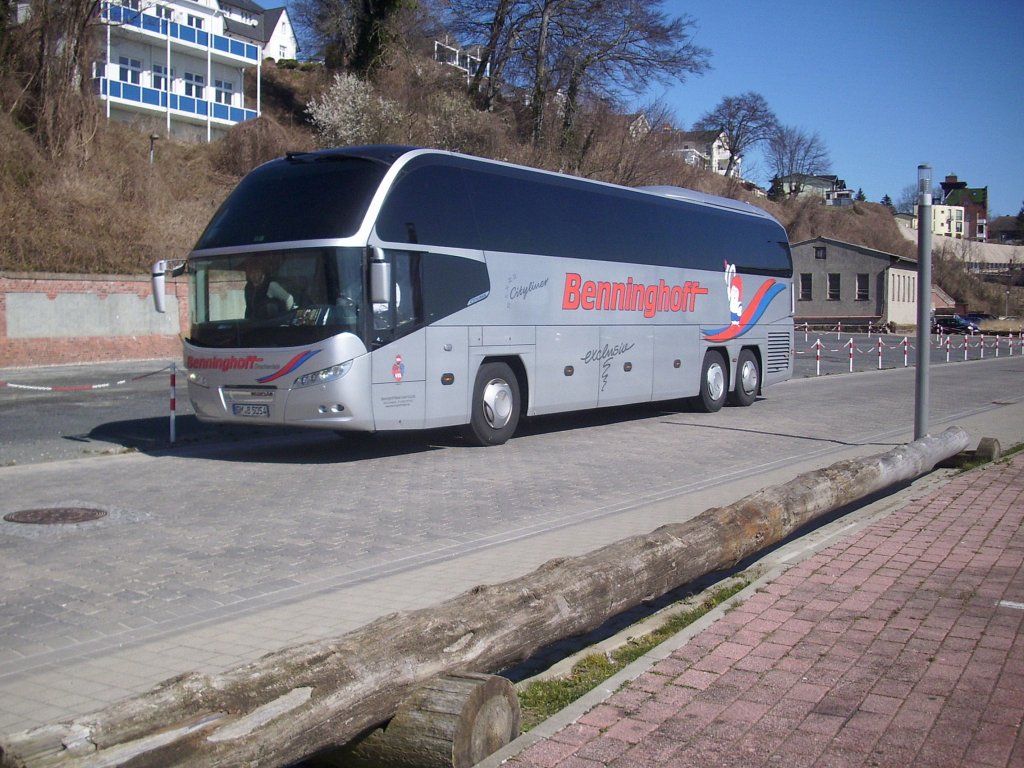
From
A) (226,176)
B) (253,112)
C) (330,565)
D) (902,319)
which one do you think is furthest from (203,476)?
(902,319)

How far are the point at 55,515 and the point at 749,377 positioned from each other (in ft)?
49.7

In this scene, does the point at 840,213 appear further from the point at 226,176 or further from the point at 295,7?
the point at 226,176

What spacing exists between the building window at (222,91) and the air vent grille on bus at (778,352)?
144 feet

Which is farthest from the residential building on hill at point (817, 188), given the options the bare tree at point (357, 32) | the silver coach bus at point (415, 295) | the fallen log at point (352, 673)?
the fallen log at point (352, 673)

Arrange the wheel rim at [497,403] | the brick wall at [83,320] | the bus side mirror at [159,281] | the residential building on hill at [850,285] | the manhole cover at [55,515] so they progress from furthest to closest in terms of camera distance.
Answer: the residential building on hill at [850,285]
the brick wall at [83,320]
the wheel rim at [497,403]
the bus side mirror at [159,281]
the manhole cover at [55,515]

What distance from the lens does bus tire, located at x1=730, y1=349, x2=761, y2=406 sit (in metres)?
21.2

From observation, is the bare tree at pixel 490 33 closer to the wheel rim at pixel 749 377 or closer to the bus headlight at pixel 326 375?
the wheel rim at pixel 749 377

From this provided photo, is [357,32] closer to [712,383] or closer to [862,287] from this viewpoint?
[712,383]

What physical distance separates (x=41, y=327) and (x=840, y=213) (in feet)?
307

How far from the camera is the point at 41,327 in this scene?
26.5 meters

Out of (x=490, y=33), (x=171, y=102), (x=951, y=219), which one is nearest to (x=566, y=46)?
(x=490, y=33)

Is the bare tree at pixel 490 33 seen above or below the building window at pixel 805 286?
above

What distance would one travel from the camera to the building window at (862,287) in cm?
7619

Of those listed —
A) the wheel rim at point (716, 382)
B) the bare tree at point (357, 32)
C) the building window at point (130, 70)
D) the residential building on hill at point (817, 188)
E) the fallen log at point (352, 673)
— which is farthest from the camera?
the residential building on hill at point (817, 188)
